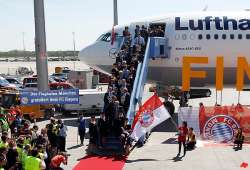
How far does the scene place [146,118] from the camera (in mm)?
20016

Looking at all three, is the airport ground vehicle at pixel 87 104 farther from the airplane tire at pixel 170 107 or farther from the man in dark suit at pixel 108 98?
the man in dark suit at pixel 108 98

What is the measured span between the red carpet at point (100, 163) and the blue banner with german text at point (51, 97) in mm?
5276

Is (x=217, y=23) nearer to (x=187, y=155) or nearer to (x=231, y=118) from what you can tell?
(x=231, y=118)

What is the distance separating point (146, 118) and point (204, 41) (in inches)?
320

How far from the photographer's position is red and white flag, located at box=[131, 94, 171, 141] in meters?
19.8

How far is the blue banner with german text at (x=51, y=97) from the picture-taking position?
23938 millimetres

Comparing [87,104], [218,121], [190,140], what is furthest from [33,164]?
[87,104]

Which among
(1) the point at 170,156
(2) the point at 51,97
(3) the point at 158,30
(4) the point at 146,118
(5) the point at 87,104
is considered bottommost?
(1) the point at 170,156

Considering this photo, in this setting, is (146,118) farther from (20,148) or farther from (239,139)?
(20,148)

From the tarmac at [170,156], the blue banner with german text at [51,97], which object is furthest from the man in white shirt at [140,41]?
the tarmac at [170,156]

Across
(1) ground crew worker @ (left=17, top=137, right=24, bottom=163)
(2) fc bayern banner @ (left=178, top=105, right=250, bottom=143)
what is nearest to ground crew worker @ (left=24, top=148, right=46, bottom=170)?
(1) ground crew worker @ (left=17, top=137, right=24, bottom=163)

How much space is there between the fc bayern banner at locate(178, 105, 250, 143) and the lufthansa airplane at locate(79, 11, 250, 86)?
4192 millimetres

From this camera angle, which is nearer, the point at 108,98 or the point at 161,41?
the point at 108,98

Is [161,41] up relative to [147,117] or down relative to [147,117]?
up
